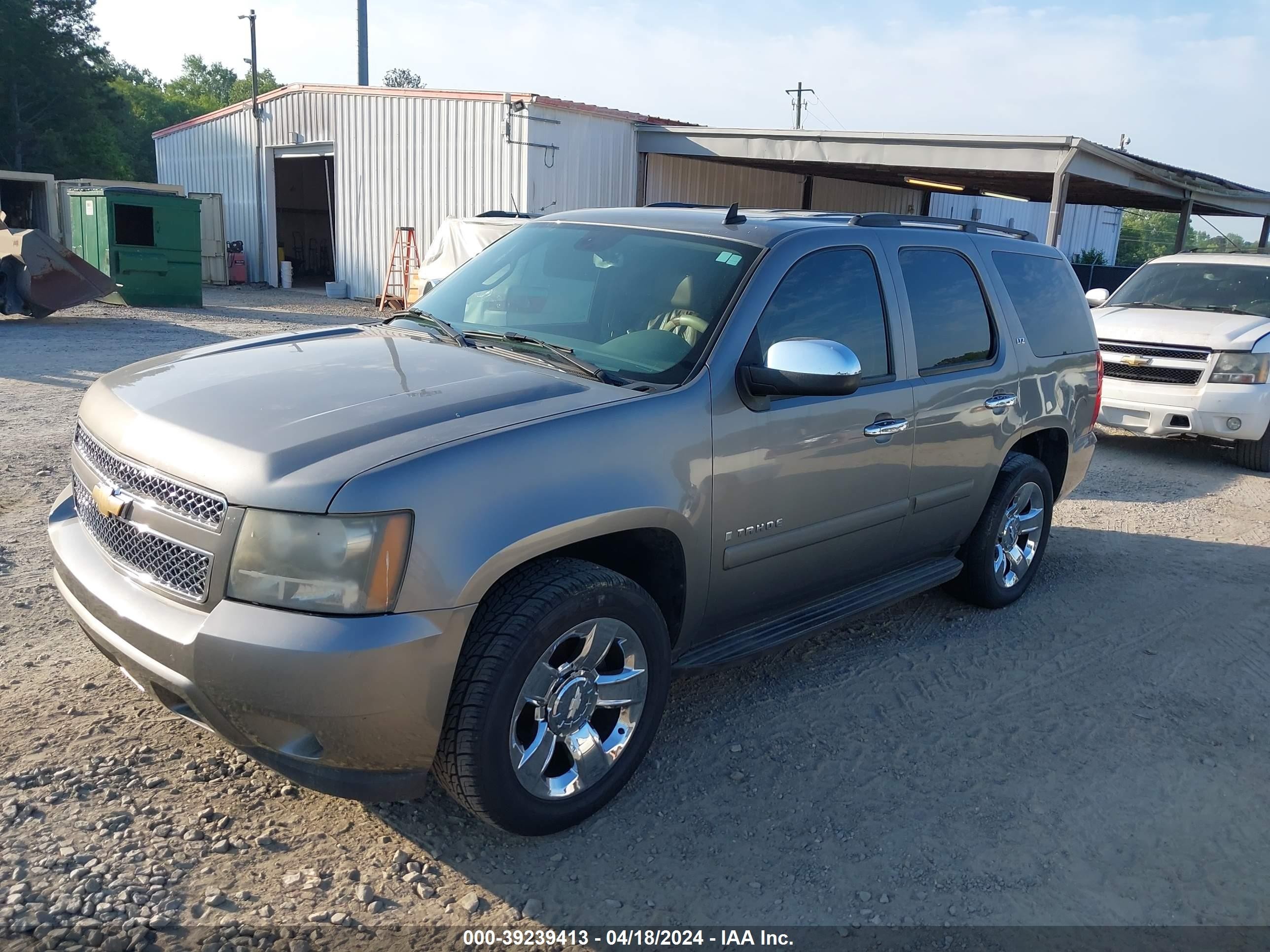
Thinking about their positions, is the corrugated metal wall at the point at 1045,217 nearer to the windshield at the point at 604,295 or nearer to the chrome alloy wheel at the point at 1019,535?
the chrome alloy wheel at the point at 1019,535

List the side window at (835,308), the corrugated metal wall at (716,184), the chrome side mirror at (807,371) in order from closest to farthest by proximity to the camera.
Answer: the chrome side mirror at (807,371)
the side window at (835,308)
the corrugated metal wall at (716,184)

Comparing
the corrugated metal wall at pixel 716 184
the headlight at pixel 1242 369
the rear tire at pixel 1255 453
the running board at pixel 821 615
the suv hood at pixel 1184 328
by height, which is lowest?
the rear tire at pixel 1255 453

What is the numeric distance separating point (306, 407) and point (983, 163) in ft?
48.2

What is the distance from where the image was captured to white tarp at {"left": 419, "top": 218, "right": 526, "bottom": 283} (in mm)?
15133

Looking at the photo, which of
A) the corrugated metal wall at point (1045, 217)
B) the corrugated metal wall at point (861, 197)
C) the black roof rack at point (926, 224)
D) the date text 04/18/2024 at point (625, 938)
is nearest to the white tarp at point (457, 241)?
the black roof rack at point (926, 224)

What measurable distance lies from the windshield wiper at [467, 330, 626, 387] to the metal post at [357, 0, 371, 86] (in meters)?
32.6

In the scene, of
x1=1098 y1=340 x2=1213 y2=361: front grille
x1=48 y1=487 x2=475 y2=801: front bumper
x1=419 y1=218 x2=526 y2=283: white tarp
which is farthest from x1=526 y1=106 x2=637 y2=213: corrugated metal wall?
x1=48 y1=487 x2=475 y2=801: front bumper

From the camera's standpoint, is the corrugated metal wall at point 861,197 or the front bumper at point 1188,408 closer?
the front bumper at point 1188,408

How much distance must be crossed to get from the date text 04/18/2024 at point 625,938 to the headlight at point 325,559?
3.11ft

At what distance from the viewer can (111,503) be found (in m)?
2.99

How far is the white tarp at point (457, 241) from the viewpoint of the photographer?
15.1m

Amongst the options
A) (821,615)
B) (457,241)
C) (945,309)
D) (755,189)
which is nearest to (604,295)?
(821,615)

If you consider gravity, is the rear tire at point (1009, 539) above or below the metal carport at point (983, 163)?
below

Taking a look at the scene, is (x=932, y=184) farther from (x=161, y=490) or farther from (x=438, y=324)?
(x=161, y=490)
